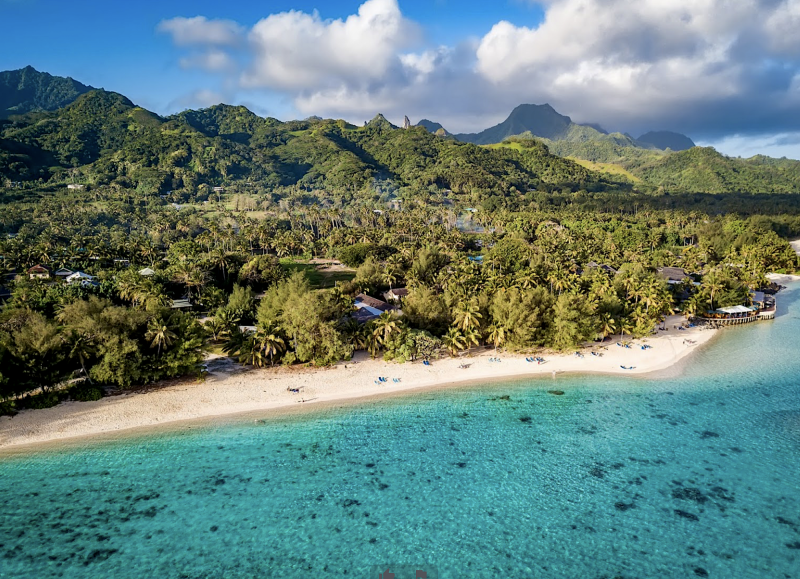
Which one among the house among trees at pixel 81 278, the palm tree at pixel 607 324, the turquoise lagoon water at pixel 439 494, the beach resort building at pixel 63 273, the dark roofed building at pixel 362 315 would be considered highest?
the beach resort building at pixel 63 273

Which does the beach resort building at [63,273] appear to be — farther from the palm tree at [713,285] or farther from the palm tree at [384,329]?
the palm tree at [713,285]

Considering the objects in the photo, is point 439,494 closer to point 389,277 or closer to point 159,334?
point 159,334

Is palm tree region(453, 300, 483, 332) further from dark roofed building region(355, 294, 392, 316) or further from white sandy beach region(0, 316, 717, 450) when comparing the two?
dark roofed building region(355, 294, 392, 316)

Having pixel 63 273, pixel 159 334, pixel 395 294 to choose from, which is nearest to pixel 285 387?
pixel 159 334

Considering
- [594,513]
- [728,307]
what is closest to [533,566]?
[594,513]

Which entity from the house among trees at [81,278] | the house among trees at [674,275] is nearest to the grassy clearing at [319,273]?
the house among trees at [81,278]

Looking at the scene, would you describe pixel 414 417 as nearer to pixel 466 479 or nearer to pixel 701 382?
pixel 466 479
